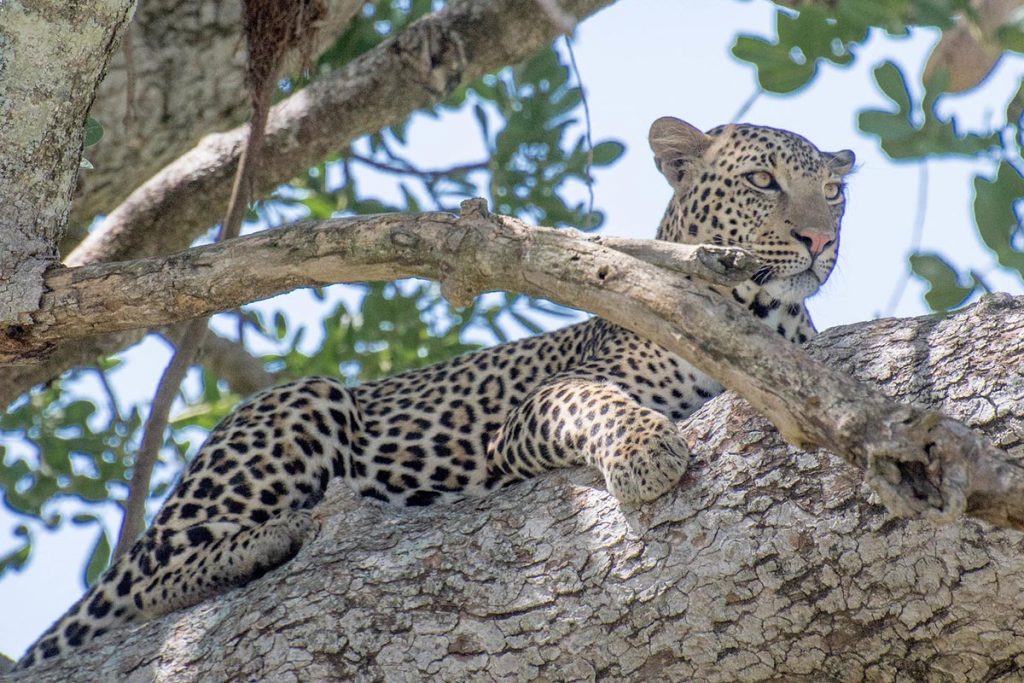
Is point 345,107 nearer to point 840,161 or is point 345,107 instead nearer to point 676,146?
point 676,146

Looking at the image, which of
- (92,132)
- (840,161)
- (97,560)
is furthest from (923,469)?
(97,560)

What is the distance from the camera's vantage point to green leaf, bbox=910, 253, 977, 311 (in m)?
3.29

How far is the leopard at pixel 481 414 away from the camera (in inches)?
231

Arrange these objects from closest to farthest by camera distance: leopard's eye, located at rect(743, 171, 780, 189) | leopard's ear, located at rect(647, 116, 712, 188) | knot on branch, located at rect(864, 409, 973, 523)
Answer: knot on branch, located at rect(864, 409, 973, 523), leopard's eye, located at rect(743, 171, 780, 189), leopard's ear, located at rect(647, 116, 712, 188)

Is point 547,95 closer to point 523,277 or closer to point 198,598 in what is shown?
point 198,598

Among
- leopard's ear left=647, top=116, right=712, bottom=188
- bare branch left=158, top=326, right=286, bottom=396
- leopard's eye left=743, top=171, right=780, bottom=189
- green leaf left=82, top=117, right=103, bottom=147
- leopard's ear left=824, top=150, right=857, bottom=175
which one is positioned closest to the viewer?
green leaf left=82, top=117, right=103, bottom=147

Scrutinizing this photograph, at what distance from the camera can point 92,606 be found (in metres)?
6.05

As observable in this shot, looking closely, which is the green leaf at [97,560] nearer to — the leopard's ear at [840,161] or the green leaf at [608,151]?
the green leaf at [608,151]

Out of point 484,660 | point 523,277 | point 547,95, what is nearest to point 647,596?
point 484,660

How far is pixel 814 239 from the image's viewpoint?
264 inches

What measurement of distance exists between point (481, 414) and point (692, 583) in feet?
9.45

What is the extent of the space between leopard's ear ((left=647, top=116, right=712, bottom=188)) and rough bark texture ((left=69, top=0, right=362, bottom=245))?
1792mm

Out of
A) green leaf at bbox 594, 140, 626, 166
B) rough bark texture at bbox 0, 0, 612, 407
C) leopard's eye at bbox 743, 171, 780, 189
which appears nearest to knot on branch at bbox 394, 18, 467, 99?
rough bark texture at bbox 0, 0, 612, 407

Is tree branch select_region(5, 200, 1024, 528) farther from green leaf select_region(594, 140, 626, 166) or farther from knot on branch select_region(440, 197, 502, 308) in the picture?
green leaf select_region(594, 140, 626, 166)
